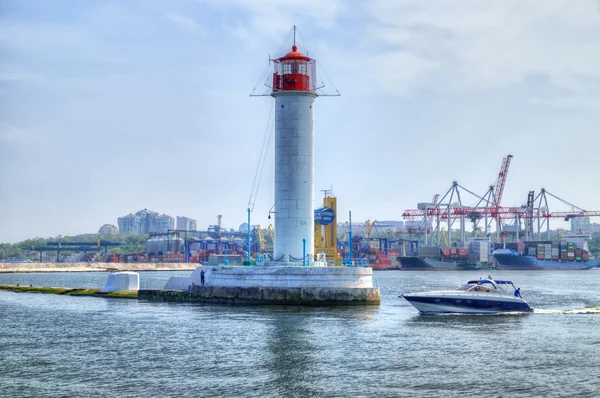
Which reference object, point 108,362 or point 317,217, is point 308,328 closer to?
point 108,362

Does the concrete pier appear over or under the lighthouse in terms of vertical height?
under

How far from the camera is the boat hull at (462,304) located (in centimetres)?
5038

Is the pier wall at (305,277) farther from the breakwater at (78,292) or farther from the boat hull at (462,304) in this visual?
the breakwater at (78,292)

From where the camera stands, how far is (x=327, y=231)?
99.7 m

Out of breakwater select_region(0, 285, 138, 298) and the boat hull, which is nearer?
the boat hull

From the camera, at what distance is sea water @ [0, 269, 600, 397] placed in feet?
92.5

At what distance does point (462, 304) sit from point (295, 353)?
18644 millimetres

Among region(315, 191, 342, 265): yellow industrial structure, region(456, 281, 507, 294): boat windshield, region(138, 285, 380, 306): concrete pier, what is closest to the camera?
region(138, 285, 380, 306): concrete pier

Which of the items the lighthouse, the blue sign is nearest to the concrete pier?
the lighthouse

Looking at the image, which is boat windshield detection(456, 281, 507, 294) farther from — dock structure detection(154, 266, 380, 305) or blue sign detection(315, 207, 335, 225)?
blue sign detection(315, 207, 335, 225)

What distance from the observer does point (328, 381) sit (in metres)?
29.2

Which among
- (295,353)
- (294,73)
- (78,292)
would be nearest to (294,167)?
(294,73)

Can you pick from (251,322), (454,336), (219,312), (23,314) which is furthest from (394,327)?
(23,314)

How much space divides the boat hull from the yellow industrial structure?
30.8ft
